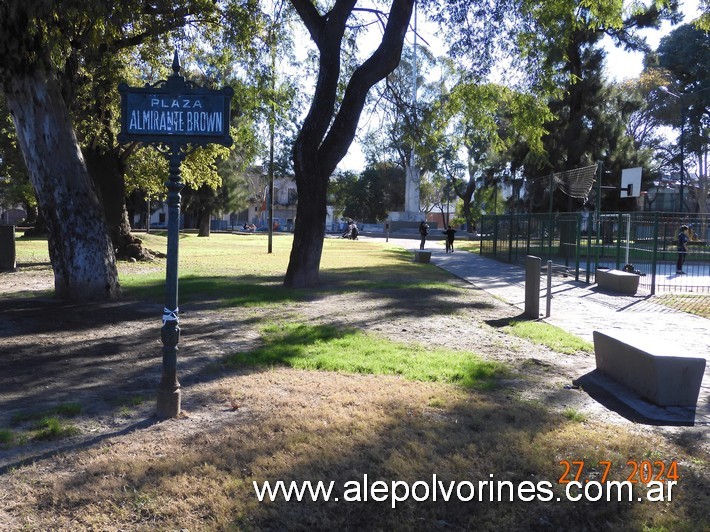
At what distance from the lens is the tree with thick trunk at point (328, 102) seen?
568 inches

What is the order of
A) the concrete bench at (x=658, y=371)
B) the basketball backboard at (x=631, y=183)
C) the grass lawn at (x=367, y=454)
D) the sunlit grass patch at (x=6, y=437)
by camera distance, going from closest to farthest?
the grass lawn at (x=367, y=454) → the sunlit grass patch at (x=6, y=437) → the concrete bench at (x=658, y=371) → the basketball backboard at (x=631, y=183)

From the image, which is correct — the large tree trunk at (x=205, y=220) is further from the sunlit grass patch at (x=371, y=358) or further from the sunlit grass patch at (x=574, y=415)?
the sunlit grass patch at (x=574, y=415)

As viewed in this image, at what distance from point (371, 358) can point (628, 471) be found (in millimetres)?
3828

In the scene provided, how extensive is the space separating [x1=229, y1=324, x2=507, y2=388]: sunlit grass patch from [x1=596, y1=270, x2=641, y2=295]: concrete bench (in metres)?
9.64

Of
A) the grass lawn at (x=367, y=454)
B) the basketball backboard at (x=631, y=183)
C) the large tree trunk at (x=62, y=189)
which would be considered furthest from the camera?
the basketball backboard at (x=631, y=183)

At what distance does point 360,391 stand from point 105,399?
2388 mm

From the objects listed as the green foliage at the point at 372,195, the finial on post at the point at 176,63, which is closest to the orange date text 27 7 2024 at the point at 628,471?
the finial on post at the point at 176,63

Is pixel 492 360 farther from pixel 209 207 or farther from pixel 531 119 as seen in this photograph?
pixel 209 207

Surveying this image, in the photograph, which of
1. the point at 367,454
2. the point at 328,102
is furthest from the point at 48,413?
the point at 328,102

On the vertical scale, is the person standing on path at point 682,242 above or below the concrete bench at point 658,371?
above

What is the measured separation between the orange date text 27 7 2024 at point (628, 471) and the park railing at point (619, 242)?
42.7 feet

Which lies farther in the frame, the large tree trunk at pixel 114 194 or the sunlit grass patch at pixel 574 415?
the large tree trunk at pixel 114 194

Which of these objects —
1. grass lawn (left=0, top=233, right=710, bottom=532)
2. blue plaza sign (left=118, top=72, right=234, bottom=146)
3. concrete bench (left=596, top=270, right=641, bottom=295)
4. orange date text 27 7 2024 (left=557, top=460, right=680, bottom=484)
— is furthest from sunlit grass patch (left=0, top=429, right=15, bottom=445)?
concrete bench (left=596, top=270, right=641, bottom=295)

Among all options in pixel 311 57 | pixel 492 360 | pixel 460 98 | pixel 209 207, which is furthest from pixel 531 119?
pixel 209 207
